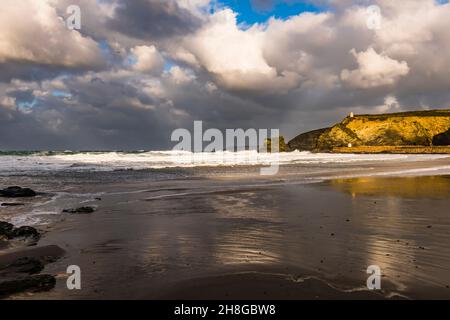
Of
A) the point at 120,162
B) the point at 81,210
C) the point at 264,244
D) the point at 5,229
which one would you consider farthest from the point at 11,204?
the point at 120,162

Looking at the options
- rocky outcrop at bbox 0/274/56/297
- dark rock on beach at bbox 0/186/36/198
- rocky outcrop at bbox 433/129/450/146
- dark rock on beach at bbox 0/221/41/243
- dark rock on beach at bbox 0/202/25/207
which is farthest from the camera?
rocky outcrop at bbox 433/129/450/146

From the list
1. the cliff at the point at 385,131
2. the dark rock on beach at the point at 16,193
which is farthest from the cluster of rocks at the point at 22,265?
the cliff at the point at 385,131

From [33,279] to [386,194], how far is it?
14114 mm

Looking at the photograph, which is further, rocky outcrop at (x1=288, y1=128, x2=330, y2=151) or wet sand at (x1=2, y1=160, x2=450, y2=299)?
rocky outcrop at (x1=288, y1=128, x2=330, y2=151)

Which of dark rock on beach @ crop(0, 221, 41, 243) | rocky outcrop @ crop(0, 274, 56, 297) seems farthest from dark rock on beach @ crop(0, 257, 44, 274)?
dark rock on beach @ crop(0, 221, 41, 243)

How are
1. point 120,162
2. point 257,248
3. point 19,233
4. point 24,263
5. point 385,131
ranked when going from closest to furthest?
point 24,263
point 257,248
point 19,233
point 120,162
point 385,131

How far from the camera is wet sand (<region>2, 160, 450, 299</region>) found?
5.54 meters

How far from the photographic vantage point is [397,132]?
108188 millimetres

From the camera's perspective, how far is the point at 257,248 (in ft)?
25.7

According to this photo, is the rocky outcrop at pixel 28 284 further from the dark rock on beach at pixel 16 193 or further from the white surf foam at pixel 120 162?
the white surf foam at pixel 120 162

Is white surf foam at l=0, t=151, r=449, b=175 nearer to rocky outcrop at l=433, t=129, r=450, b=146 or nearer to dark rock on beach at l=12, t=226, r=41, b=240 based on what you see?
dark rock on beach at l=12, t=226, r=41, b=240

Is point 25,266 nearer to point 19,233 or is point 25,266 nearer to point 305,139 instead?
point 19,233
